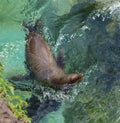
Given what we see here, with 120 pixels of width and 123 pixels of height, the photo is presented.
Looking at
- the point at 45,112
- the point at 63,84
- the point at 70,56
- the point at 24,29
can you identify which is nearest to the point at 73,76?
the point at 63,84

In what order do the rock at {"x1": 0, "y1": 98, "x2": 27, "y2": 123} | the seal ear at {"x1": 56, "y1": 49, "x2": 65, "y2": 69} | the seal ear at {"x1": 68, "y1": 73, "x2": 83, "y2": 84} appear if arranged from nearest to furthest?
1. the rock at {"x1": 0, "y1": 98, "x2": 27, "y2": 123}
2. the seal ear at {"x1": 68, "y1": 73, "x2": 83, "y2": 84}
3. the seal ear at {"x1": 56, "y1": 49, "x2": 65, "y2": 69}

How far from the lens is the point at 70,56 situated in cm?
734

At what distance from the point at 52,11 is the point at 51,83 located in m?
2.60

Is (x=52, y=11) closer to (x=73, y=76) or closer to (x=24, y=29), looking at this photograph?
(x=24, y=29)

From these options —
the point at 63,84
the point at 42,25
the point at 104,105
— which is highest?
the point at 42,25

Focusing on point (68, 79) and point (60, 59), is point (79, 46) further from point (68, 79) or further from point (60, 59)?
point (68, 79)

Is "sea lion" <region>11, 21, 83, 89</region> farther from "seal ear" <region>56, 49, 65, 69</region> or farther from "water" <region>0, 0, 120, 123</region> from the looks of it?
"water" <region>0, 0, 120, 123</region>

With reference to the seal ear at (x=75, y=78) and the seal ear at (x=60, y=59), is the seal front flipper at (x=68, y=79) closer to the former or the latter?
the seal ear at (x=75, y=78)

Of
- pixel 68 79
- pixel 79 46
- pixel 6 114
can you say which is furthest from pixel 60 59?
pixel 6 114

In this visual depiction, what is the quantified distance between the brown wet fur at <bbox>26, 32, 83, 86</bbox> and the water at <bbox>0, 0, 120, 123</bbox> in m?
0.27

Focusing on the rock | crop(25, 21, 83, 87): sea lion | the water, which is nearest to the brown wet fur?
Result: crop(25, 21, 83, 87): sea lion

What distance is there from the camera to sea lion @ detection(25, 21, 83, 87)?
20.2 ft

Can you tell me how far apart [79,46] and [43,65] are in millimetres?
1065

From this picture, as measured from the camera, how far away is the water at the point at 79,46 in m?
6.30
